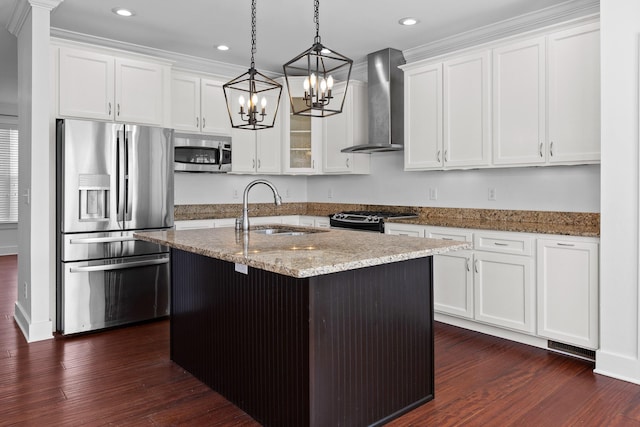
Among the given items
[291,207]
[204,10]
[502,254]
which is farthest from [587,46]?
[291,207]

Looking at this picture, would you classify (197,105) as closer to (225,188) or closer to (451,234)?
(225,188)

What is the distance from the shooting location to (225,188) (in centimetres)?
549

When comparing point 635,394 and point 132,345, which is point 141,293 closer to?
point 132,345

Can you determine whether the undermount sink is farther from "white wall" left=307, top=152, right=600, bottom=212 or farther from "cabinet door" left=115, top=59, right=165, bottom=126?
"white wall" left=307, top=152, right=600, bottom=212

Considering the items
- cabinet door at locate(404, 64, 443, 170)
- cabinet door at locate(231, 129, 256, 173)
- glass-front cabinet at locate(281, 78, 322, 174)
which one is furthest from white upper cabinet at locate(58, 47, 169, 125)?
cabinet door at locate(404, 64, 443, 170)

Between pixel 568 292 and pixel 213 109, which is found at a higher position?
pixel 213 109

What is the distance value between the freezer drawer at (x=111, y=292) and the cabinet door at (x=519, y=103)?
3.10m

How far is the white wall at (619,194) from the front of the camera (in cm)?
275

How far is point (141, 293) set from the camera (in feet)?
13.2

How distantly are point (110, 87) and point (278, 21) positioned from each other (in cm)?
157

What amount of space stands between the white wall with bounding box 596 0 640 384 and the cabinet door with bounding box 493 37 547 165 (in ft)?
2.08

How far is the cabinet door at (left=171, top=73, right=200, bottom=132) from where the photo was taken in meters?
4.66

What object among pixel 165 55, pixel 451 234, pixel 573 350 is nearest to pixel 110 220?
pixel 165 55

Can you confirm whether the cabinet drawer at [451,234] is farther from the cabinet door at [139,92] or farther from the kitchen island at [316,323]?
the cabinet door at [139,92]
